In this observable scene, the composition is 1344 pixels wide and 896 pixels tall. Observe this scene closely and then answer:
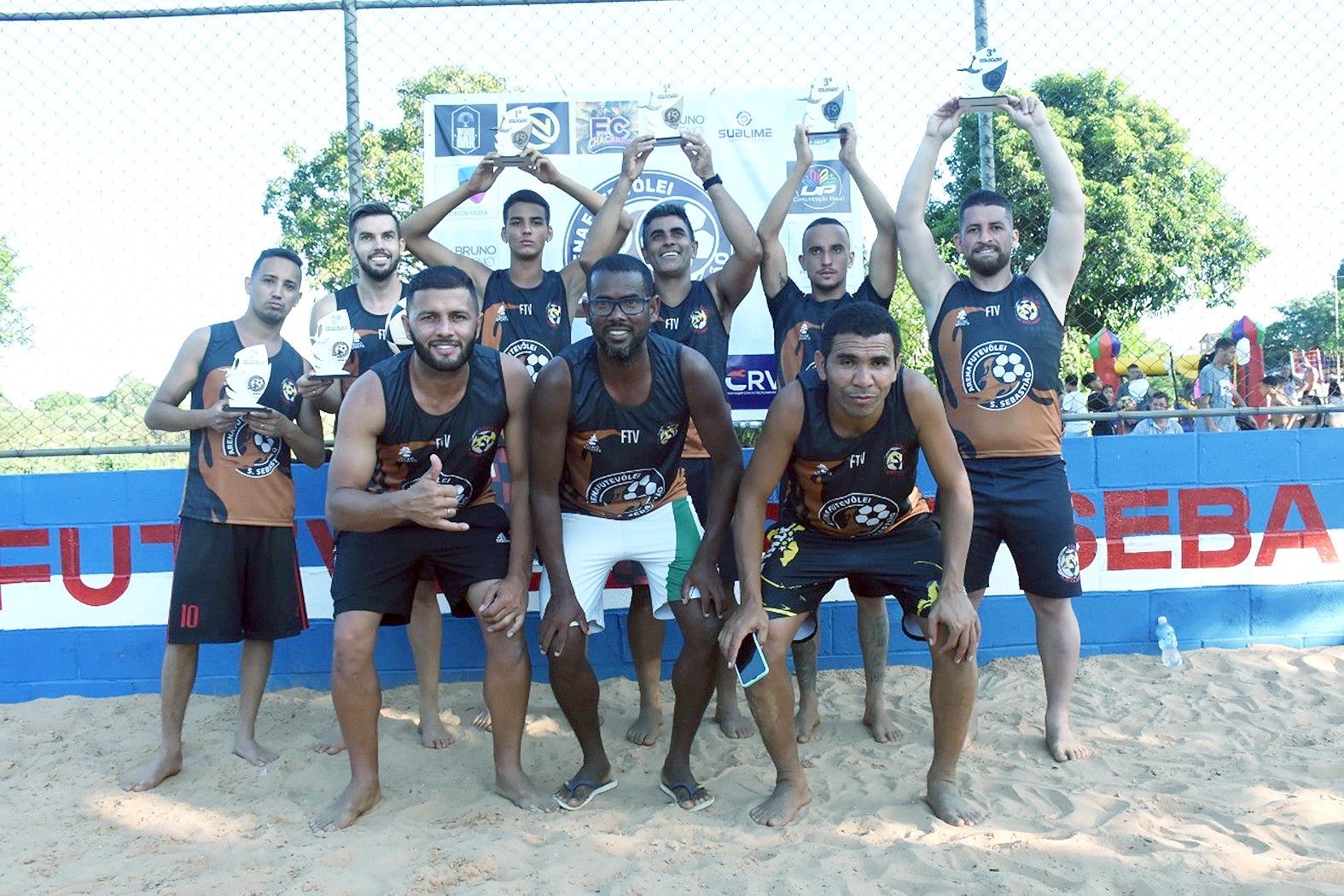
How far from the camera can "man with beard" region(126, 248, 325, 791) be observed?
12.9 feet

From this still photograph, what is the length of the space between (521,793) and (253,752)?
4.18ft

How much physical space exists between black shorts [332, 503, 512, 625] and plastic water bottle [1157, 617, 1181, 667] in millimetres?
3313

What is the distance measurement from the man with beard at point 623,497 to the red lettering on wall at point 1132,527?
2400mm

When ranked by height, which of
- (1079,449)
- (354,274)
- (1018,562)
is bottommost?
(1018,562)

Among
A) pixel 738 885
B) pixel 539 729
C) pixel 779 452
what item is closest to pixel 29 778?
pixel 539 729

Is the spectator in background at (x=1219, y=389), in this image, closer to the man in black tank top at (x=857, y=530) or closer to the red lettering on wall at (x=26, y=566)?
the man in black tank top at (x=857, y=530)

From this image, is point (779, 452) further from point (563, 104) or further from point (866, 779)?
point (563, 104)

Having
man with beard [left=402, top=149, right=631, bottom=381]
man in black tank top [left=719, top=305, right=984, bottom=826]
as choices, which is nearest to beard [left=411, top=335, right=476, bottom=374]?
man with beard [left=402, top=149, right=631, bottom=381]

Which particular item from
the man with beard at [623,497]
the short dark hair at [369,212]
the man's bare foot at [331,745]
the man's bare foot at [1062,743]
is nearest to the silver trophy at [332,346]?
the short dark hair at [369,212]

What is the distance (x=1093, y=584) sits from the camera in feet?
16.4

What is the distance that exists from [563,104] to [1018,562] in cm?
331

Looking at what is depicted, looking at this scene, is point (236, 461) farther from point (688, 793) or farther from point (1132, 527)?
point (1132, 527)

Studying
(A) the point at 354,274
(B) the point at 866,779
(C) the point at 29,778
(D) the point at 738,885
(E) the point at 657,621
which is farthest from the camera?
(A) the point at 354,274

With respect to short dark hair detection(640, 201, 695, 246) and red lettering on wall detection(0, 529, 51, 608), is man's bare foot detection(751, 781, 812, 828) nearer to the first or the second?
short dark hair detection(640, 201, 695, 246)
